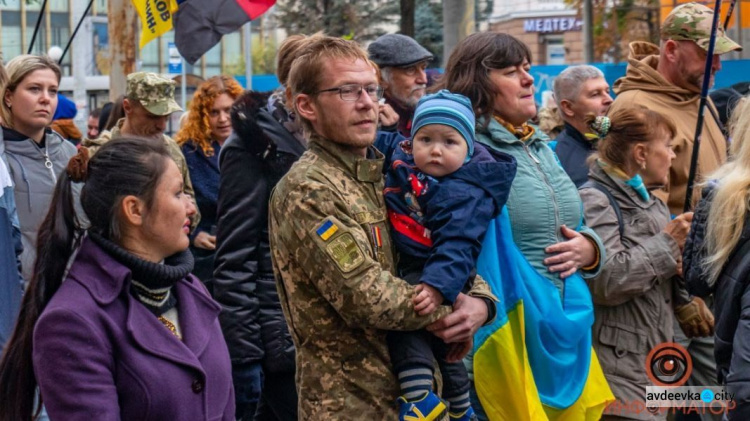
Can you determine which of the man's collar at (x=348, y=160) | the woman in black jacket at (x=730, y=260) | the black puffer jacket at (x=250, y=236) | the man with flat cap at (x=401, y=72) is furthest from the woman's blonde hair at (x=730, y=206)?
the man with flat cap at (x=401, y=72)

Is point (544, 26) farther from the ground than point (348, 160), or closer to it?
farther from the ground

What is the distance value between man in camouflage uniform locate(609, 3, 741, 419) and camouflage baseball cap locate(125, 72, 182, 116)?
288 cm

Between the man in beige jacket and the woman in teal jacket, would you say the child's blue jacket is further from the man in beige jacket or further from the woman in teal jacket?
the man in beige jacket

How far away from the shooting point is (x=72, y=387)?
316 cm

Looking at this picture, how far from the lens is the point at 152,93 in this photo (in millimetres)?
7227

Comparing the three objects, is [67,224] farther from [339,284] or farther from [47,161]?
[47,161]

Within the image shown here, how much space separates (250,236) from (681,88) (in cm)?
294

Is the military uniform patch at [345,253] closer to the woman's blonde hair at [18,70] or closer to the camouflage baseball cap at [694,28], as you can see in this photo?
the woman's blonde hair at [18,70]

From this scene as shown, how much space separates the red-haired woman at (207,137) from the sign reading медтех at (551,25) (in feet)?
112

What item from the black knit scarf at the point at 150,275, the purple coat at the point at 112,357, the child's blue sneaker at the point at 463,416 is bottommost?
the child's blue sneaker at the point at 463,416

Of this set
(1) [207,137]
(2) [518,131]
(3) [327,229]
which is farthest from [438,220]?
(1) [207,137]

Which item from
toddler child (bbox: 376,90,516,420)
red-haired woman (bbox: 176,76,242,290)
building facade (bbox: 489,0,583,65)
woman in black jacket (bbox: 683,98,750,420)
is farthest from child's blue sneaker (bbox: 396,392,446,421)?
building facade (bbox: 489,0,583,65)

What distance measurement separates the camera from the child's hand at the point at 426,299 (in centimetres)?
363

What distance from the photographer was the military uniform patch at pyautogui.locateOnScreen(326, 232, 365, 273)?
358cm
